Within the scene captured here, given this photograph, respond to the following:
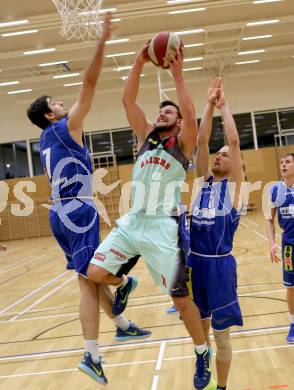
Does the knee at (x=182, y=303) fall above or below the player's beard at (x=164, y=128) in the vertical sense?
below

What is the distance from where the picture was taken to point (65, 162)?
4.27m

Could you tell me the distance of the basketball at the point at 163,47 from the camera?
3.76 m

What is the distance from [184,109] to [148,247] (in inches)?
39.4

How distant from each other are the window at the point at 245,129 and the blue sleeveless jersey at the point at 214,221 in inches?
782

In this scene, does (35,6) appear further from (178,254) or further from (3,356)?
(178,254)

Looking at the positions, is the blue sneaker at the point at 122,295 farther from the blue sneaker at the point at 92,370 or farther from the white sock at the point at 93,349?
the blue sneaker at the point at 92,370

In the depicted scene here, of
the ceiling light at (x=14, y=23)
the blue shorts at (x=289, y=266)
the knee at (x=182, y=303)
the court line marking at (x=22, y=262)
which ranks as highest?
the ceiling light at (x=14, y=23)

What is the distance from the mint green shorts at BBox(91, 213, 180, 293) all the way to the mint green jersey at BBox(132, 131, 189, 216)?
0.09 meters

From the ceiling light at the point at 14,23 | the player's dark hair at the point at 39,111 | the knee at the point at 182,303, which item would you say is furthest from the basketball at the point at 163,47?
the ceiling light at the point at 14,23

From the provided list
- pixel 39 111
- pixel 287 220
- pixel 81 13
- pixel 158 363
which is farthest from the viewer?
pixel 81 13

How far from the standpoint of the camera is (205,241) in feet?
12.9

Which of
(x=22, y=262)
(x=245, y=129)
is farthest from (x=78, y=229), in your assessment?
(x=245, y=129)

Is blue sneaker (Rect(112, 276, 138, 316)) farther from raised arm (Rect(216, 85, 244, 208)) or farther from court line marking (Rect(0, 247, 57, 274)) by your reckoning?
court line marking (Rect(0, 247, 57, 274))

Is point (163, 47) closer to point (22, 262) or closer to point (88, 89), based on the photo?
point (88, 89)
